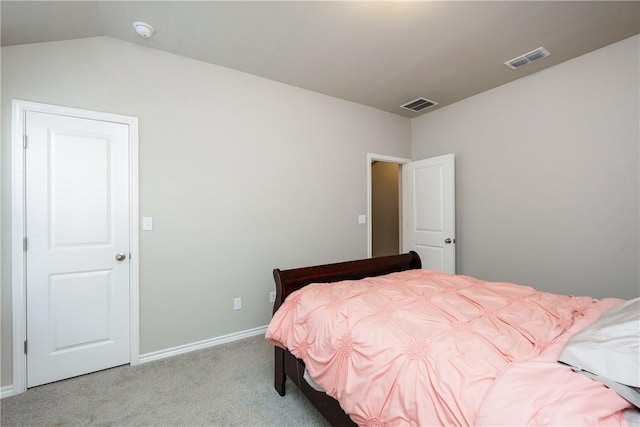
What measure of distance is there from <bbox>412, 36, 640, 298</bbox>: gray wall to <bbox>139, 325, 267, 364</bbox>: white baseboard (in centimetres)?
267

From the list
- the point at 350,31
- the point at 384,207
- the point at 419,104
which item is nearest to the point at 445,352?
the point at 350,31

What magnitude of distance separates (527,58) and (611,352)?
277cm

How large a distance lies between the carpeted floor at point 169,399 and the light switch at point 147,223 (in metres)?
1.15

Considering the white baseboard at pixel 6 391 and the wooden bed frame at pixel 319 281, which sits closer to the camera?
the wooden bed frame at pixel 319 281

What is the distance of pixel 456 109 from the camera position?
3.61 meters

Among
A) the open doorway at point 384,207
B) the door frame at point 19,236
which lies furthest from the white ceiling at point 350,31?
the open doorway at point 384,207

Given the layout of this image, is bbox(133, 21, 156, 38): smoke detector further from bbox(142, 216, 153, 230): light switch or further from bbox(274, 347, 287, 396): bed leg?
bbox(274, 347, 287, 396): bed leg

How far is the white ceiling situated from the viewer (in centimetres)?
194

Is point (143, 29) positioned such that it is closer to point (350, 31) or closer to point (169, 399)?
point (350, 31)

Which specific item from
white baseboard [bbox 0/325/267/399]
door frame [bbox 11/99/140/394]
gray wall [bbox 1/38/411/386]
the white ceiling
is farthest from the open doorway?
door frame [bbox 11/99/140/394]

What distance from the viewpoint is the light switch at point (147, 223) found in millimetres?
2396

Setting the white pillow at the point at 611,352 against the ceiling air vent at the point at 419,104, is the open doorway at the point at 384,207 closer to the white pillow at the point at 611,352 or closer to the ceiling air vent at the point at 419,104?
the ceiling air vent at the point at 419,104

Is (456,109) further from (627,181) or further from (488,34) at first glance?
(627,181)

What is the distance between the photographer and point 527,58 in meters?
2.61
